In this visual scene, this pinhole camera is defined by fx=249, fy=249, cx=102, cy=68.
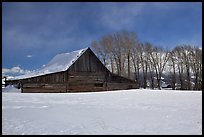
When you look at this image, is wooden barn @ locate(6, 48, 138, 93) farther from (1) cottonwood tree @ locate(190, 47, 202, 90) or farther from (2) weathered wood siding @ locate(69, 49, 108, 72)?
(1) cottonwood tree @ locate(190, 47, 202, 90)

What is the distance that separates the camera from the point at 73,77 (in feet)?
98.2

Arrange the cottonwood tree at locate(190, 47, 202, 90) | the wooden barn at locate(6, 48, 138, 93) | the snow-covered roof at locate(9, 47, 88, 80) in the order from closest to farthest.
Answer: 1. the wooden barn at locate(6, 48, 138, 93)
2. the snow-covered roof at locate(9, 47, 88, 80)
3. the cottonwood tree at locate(190, 47, 202, 90)

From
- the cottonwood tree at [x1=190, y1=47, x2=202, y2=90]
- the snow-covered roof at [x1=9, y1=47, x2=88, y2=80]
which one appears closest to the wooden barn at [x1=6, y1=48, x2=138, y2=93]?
the snow-covered roof at [x1=9, y1=47, x2=88, y2=80]

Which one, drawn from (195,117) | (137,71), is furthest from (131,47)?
(195,117)

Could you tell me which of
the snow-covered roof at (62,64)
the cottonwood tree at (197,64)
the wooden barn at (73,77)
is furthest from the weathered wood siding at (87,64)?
the cottonwood tree at (197,64)

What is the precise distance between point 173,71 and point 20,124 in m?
47.1

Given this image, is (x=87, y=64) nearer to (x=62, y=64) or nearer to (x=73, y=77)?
(x=73, y=77)

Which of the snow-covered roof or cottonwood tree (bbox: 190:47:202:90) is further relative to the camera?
cottonwood tree (bbox: 190:47:202:90)

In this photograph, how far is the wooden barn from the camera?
28156 mm

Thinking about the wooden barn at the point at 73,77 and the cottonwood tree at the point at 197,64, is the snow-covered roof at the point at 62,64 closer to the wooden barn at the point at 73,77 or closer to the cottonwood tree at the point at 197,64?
the wooden barn at the point at 73,77

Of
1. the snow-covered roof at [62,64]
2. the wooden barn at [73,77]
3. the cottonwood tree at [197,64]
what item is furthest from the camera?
the cottonwood tree at [197,64]

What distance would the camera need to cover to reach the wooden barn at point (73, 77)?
2816cm

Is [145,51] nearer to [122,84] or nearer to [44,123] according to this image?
[122,84]

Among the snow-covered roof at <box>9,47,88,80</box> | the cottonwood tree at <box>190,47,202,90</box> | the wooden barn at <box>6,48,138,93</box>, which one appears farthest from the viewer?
the cottonwood tree at <box>190,47,202,90</box>
